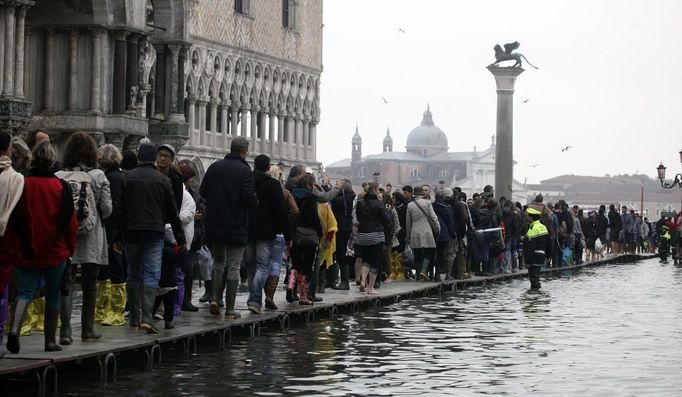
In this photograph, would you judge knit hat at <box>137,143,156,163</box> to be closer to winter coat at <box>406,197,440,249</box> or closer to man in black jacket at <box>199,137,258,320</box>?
man in black jacket at <box>199,137,258,320</box>

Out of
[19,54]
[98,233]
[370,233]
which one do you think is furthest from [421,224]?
[98,233]

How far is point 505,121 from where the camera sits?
45.9 m

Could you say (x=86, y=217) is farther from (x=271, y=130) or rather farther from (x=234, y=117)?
(x=271, y=130)

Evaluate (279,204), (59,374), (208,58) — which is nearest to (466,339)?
(279,204)

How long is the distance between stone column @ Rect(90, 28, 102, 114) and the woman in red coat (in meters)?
17.1

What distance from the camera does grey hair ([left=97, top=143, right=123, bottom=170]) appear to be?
14.5m

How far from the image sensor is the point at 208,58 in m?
61.6

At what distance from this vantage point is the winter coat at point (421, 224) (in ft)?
82.9

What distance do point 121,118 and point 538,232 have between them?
770cm

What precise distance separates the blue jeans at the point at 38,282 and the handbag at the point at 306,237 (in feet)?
19.9

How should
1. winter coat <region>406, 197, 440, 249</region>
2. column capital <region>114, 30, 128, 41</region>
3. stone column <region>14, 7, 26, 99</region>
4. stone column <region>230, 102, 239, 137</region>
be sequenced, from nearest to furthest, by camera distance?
winter coat <region>406, 197, 440, 249</region>
stone column <region>14, 7, 26, 99</region>
column capital <region>114, 30, 128, 41</region>
stone column <region>230, 102, 239, 137</region>

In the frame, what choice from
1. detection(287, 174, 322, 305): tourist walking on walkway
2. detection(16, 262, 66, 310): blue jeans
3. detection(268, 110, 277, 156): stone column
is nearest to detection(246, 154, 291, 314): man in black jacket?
detection(287, 174, 322, 305): tourist walking on walkway

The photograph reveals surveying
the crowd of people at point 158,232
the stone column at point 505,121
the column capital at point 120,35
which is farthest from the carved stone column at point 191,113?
the crowd of people at point 158,232

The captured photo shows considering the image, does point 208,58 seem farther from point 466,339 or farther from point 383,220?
point 466,339
